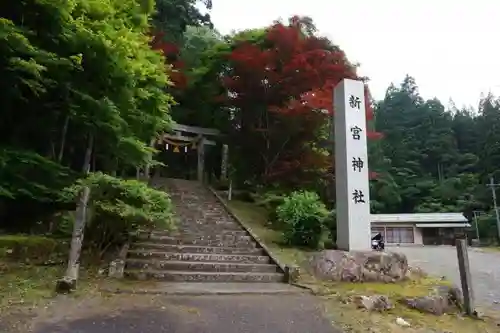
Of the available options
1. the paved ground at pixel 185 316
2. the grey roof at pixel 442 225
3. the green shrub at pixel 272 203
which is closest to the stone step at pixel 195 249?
the paved ground at pixel 185 316

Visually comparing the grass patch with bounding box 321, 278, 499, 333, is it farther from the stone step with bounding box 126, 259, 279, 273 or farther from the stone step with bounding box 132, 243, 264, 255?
the stone step with bounding box 132, 243, 264, 255

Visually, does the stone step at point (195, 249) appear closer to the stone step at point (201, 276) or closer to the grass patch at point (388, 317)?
the stone step at point (201, 276)

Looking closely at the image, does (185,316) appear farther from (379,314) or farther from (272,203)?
(272,203)

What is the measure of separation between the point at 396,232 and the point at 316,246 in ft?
88.9

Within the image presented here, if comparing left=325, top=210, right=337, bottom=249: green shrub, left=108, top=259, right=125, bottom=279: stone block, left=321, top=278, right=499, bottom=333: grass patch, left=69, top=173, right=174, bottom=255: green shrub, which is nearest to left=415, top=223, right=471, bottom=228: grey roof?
left=325, top=210, right=337, bottom=249: green shrub

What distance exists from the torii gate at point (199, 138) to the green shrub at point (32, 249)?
1037cm

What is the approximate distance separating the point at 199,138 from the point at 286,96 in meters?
5.78

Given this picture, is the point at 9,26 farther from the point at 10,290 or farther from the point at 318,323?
the point at 318,323

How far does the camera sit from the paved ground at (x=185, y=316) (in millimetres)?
4703

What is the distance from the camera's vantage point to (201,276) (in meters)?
7.46

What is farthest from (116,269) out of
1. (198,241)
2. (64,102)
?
(64,102)

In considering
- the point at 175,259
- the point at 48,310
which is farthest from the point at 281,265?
the point at 48,310

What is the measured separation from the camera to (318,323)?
17.7 ft

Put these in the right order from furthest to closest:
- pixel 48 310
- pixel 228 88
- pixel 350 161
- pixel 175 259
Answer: pixel 228 88 → pixel 350 161 → pixel 175 259 → pixel 48 310
